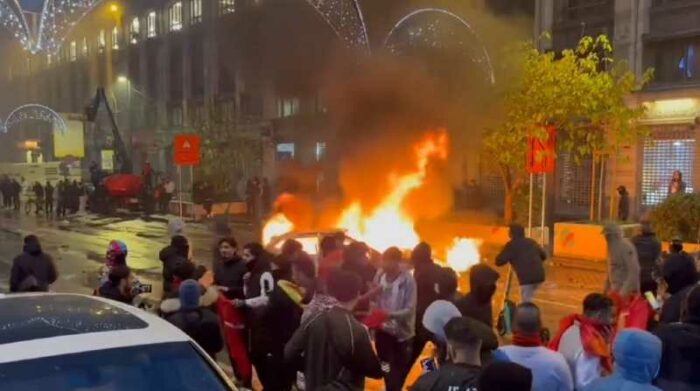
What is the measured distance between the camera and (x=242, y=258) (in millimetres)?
6238

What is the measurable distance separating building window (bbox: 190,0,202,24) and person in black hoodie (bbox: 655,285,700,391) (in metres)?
41.1

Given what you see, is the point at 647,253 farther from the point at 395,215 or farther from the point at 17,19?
the point at 17,19

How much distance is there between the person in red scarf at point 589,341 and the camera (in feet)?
12.5

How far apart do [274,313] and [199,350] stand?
2193 mm

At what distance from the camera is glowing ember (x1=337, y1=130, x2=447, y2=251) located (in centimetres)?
1465

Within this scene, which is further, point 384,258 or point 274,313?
point 384,258

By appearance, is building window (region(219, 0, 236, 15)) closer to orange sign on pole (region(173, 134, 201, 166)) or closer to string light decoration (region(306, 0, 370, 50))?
string light decoration (region(306, 0, 370, 50))

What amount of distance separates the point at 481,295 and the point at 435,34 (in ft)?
66.1

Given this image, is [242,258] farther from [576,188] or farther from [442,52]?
[576,188]

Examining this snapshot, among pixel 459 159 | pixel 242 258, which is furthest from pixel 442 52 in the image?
pixel 242 258

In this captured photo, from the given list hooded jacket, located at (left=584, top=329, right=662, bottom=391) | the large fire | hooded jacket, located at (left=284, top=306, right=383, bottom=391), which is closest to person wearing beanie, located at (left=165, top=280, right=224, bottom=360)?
hooded jacket, located at (left=284, top=306, right=383, bottom=391)

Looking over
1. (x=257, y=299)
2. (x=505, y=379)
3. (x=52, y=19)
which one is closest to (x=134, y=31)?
(x=52, y=19)

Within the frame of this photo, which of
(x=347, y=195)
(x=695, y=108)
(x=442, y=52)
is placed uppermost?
(x=442, y=52)

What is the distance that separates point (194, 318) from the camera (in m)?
4.85
